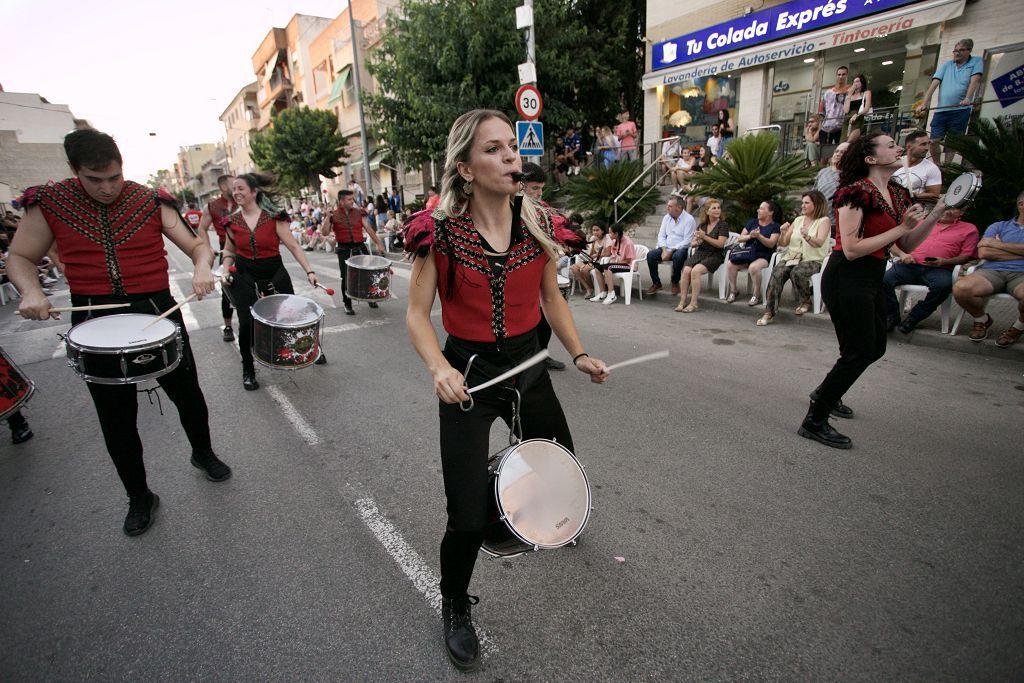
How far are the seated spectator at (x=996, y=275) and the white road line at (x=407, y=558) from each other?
624 cm

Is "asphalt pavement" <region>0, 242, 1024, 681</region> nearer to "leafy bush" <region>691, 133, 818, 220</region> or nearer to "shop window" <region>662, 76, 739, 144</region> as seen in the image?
"leafy bush" <region>691, 133, 818, 220</region>

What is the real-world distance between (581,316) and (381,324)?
313 cm

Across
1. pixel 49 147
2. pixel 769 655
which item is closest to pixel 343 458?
pixel 769 655

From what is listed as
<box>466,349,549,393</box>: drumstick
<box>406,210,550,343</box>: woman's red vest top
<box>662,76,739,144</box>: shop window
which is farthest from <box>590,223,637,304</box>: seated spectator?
<box>662,76,739,144</box>: shop window

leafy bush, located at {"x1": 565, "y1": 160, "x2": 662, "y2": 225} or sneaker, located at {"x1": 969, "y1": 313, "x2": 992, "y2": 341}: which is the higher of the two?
leafy bush, located at {"x1": 565, "y1": 160, "x2": 662, "y2": 225}

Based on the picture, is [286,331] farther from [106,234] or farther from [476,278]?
[476,278]

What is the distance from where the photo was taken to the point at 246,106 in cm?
5569

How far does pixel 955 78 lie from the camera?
9203 millimetres

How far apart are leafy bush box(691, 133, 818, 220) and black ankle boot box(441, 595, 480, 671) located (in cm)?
876

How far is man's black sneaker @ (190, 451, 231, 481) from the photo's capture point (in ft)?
12.1

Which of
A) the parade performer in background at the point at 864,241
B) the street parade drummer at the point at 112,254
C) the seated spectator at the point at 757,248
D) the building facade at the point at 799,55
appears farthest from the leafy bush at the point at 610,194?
the street parade drummer at the point at 112,254

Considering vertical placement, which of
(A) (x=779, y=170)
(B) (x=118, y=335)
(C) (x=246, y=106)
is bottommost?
(B) (x=118, y=335)

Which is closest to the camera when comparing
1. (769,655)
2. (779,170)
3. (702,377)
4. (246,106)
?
(769,655)

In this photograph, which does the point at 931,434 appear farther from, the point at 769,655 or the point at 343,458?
the point at 343,458
